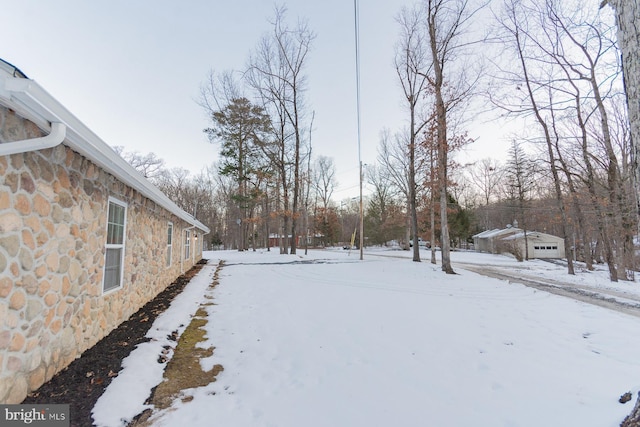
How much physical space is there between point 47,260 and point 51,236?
0.20m

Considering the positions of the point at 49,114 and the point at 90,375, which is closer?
the point at 49,114

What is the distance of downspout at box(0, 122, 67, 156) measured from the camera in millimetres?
1716

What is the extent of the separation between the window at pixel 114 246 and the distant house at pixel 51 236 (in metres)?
0.01

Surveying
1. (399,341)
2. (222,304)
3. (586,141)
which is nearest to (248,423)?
(399,341)

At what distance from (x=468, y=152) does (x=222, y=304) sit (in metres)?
10.2

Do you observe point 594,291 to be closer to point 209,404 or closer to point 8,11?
point 209,404

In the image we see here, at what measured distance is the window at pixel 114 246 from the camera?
3.52 m

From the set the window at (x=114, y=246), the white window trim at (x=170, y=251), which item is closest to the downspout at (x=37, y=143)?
the window at (x=114, y=246)

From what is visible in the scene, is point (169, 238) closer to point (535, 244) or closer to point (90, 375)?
point (90, 375)

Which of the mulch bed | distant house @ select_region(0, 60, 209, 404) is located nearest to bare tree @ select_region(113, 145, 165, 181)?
distant house @ select_region(0, 60, 209, 404)

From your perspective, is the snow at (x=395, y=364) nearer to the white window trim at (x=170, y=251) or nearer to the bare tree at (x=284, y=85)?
the white window trim at (x=170, y=251)

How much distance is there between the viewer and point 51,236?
2.34 metres

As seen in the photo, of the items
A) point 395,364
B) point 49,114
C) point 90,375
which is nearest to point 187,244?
point 90,375

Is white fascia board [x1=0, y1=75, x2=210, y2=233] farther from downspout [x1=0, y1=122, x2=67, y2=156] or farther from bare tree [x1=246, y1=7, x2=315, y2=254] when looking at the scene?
bare tree [x1=246, y1=7, x2=315, y2=254]
